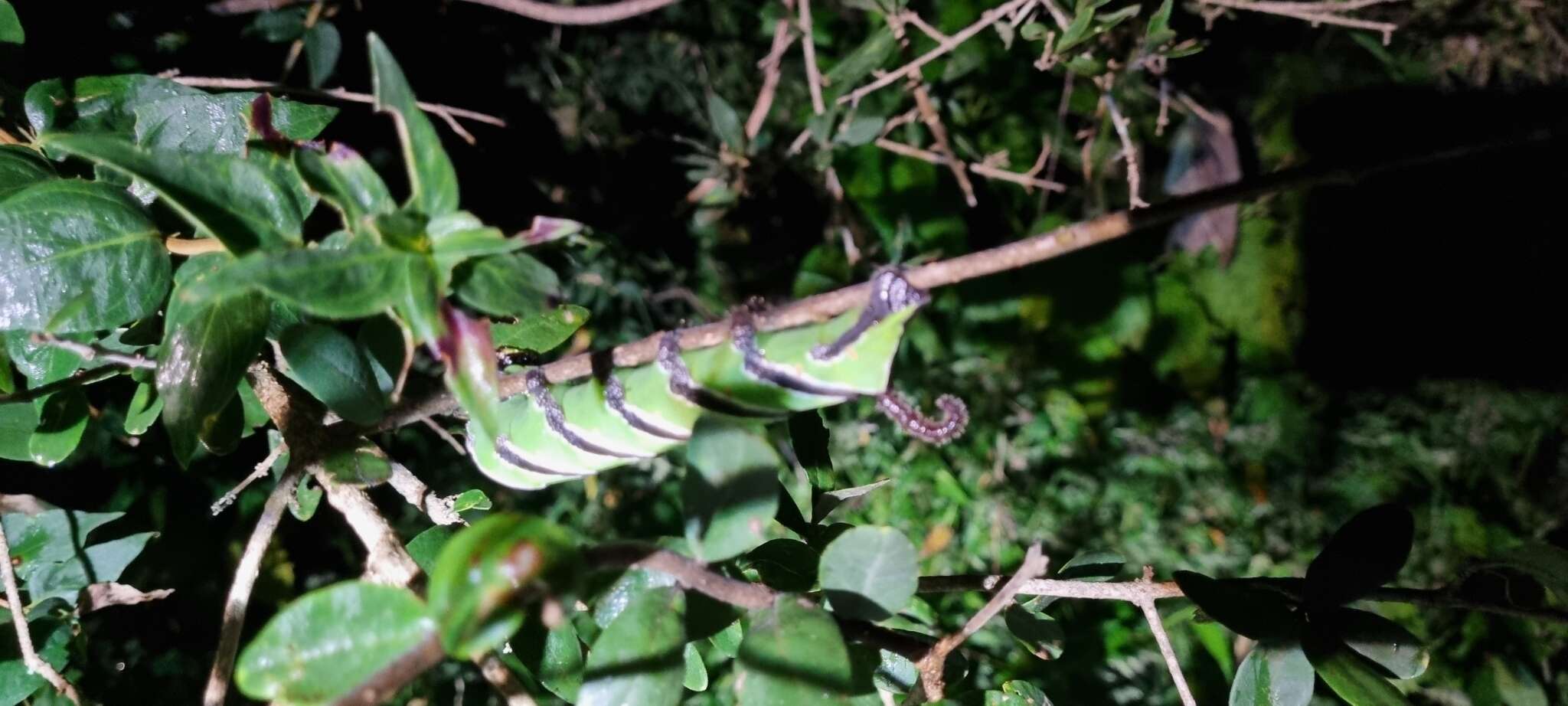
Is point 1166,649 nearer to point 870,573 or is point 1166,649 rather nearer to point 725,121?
point 870,573

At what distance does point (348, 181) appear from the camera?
50 centimetres

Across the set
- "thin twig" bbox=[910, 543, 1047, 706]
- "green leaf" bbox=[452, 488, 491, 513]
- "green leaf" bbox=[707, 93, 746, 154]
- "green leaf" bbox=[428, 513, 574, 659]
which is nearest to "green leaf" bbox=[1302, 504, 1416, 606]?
"thin twig" bbox=[910, 543, 1047, 706]

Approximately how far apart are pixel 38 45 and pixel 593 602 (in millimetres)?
980

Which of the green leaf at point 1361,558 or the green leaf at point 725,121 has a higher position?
the green leaf at point 725,121

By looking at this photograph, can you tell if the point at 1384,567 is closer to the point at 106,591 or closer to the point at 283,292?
the point at 283,292

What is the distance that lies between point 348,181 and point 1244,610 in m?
0.68

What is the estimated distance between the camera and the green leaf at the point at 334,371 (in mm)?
631

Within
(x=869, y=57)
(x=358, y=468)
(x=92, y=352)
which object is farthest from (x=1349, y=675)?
(x=869, y=57)

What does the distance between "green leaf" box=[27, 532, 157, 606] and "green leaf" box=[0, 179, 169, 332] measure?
0.36m

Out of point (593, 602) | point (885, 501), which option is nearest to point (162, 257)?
point (593, 602)

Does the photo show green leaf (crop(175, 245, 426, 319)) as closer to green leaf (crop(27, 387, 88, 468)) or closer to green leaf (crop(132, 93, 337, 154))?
green leaf (crop(132, 93, 337, 154))

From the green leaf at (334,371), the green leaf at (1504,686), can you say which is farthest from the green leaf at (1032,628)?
the green leaf at (1504,686)

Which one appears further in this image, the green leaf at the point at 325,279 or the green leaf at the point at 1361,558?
the green leaf at the point at 1361,558

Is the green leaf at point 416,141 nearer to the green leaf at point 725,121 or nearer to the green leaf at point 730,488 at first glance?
the green leaf at point 730,488
